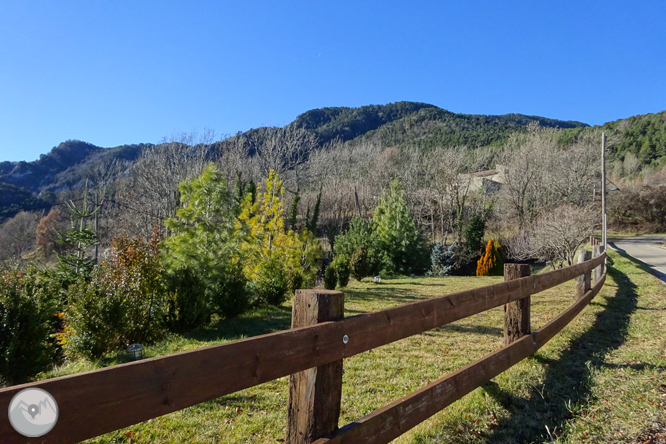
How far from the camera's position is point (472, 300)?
3105mm

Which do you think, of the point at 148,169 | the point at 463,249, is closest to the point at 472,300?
the point at 463,249

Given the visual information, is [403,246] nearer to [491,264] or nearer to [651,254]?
[491,264]

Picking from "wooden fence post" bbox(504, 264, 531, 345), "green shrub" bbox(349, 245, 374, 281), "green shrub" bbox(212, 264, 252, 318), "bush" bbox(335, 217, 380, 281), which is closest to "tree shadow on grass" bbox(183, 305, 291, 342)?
"green shrub" bbox(212, 264, 252, 318)

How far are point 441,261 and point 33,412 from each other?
25.3 metres

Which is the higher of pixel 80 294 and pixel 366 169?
pixel 366 169

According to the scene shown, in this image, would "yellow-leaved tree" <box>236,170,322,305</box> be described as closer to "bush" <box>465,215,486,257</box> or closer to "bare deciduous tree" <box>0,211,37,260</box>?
"bush" <box>465,215,486,257</box>

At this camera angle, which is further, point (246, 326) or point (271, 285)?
point (271, 285)

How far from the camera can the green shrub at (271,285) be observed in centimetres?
1108

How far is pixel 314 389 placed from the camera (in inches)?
Result: 75.5

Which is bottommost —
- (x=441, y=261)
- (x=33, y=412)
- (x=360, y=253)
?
(x=441, y=261)

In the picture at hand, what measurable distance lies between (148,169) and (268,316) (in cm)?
3175

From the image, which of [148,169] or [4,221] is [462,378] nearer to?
[148,169]

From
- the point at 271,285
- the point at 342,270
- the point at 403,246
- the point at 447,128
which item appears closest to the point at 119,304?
the point at 271,285

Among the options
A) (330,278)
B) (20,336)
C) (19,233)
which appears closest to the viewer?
(20,336)
